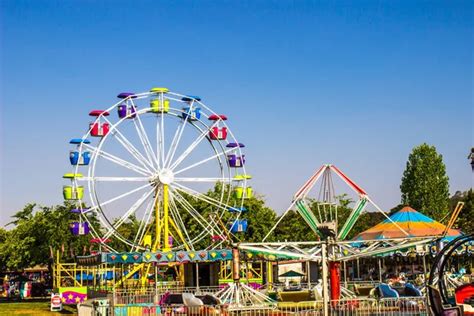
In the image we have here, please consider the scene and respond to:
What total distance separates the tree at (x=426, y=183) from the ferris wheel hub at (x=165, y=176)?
4204 cm

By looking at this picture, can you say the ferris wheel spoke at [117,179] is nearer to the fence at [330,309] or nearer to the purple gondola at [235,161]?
the purple gondola at [235,161]

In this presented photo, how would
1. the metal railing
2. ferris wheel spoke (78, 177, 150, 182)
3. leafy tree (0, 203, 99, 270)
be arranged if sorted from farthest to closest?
leafy tree (0, 203, 99, 270)
ferris wheel spoke (78, 177, 150, 182)
the metal railing

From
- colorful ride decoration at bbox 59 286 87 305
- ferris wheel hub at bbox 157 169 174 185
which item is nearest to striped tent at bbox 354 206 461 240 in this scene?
ferris wheel hub at bbox 157 169 174 185

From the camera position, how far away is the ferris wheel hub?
4298cm

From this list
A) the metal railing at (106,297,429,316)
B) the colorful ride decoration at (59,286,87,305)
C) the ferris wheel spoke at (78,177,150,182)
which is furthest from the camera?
the colorful ride decoration at (59,286,87,305)

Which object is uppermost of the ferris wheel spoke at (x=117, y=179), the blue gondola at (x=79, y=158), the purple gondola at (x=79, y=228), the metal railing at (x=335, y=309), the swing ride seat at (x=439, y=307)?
the blue gondola at (x=79, y=158)

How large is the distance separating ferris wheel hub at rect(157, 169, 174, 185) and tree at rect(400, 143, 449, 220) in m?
42.0

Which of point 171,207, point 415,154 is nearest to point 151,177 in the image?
point 171,207

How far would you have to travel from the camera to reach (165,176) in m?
43.1

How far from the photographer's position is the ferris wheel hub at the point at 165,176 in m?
43.0

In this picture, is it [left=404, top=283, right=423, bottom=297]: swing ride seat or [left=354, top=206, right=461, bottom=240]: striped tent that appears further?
[left=354, top=206, right=461, bottom=240]: striped tent

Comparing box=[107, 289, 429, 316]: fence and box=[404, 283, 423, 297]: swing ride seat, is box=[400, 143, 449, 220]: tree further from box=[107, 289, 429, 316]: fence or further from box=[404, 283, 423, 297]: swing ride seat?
box=[107, 289, 429, 316]: fence

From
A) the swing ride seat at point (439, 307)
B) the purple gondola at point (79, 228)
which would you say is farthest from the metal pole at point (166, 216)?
the swing ride seat at point (439, 307)

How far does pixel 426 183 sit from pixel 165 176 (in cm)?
4396
